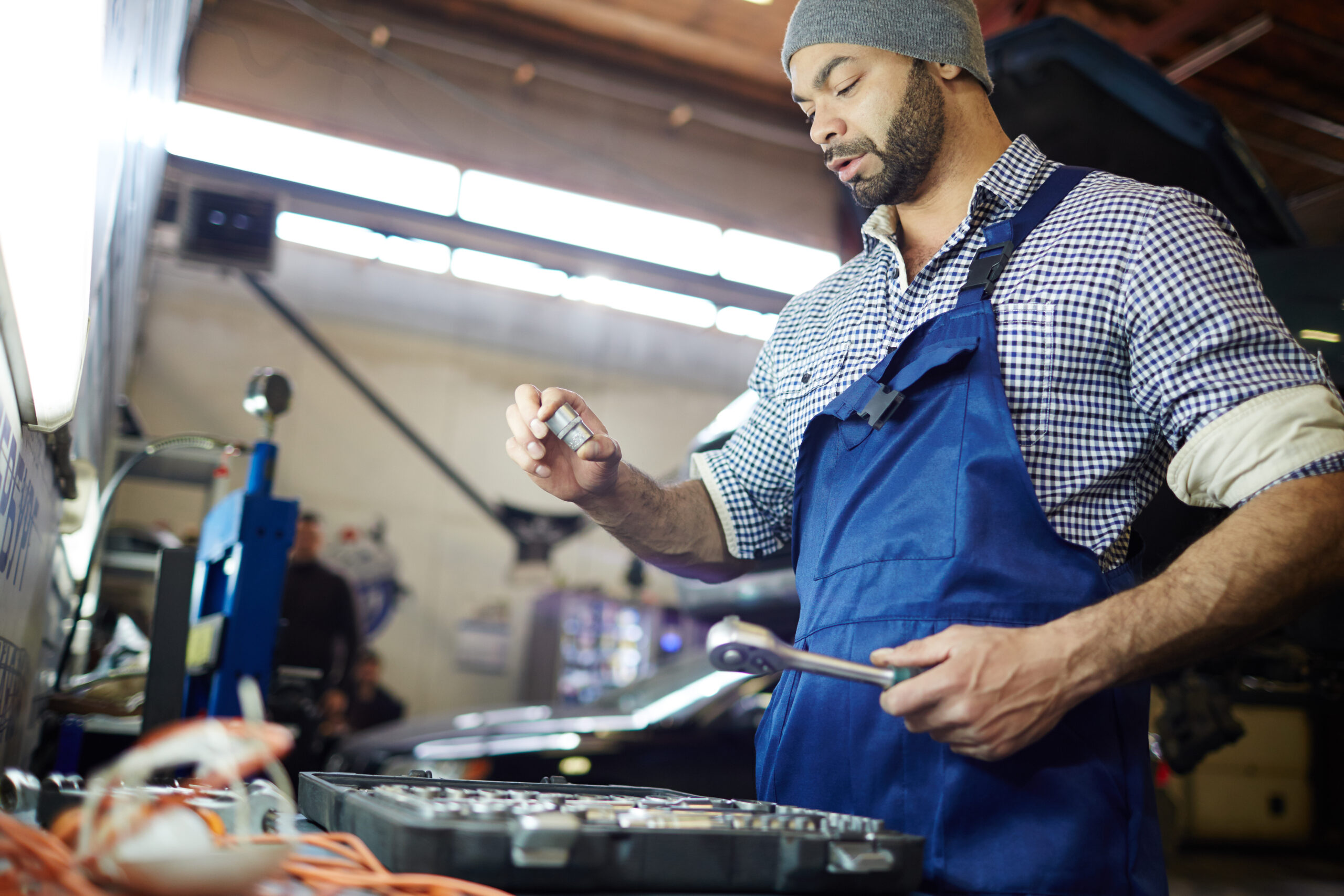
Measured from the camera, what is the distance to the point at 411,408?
912cm

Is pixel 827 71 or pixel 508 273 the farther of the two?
pixel 508 273

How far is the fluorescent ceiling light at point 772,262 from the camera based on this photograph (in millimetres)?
8391

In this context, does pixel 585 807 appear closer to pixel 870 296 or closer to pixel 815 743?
pixel 815 743

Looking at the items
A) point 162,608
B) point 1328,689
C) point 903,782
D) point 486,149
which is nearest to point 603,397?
point 486,149

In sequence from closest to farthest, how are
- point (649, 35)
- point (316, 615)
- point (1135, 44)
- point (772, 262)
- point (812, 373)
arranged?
point (812, 373), point (316, 615), point (1135, 44), point (649, 35), point (772, 262)

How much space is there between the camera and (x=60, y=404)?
113 cm

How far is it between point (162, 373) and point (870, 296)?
26.5 ft

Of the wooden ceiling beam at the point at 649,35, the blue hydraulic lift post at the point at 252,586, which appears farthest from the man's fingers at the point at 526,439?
the wooden ceiling beam at the point at 649,35

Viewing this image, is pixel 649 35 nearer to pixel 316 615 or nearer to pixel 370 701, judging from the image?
pixel 316 615

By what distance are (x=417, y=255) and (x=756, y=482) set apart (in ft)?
23.0

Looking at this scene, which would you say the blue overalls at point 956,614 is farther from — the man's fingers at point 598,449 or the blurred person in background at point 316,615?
the blurred person in background at point 316,615

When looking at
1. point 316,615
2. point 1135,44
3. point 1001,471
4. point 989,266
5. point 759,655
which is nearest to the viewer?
point 759,655

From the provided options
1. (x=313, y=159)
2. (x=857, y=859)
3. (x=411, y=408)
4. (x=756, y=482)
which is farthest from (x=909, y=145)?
(x=411, y=408)

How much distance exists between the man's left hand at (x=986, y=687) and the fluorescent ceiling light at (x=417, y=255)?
22.3 ft
